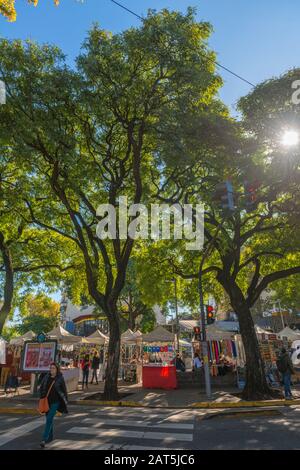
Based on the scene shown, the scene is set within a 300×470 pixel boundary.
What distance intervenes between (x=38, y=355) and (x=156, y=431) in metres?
10.3

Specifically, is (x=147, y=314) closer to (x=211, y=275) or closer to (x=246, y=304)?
(x=211, y=275)

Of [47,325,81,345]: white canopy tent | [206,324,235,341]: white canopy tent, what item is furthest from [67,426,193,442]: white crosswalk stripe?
[47,325,81,345]: white canopy tent

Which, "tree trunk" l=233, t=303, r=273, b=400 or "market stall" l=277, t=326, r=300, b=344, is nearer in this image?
"tree trunk" l=233, t=303, r=273, b=400

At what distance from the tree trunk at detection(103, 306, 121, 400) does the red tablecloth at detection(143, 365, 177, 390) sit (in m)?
5.13

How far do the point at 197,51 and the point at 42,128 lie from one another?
7.02m

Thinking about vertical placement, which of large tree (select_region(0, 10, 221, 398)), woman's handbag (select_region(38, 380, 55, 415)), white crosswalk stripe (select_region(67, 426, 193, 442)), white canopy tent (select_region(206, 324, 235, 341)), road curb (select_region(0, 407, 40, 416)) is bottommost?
white crosswalk stripe (select_region(67, 426, 193, 442))

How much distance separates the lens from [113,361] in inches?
619

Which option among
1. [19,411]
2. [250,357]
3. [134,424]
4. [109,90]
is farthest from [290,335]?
[109,90]

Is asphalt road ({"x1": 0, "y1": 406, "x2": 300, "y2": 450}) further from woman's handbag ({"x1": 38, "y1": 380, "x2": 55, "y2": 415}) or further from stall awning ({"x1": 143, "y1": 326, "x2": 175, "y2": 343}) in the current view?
stall awning ({"x1": 143, "y1": 326, "x2": 175, "y2": 343})

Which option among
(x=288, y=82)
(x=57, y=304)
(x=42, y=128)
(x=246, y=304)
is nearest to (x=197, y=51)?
(x=288, y=82)

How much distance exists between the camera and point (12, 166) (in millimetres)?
19766

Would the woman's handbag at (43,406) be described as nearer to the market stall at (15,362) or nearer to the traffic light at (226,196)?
the traffic light at (226,196)

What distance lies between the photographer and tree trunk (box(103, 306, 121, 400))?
1536cm

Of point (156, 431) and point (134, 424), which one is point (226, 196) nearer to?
point (156, 431)
